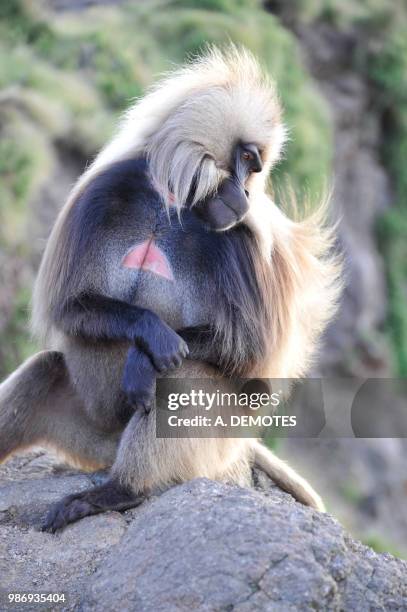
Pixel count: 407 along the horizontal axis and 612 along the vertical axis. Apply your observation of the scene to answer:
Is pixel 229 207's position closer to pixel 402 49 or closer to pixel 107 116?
pixel 107 116

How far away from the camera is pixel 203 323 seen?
3.98 meters

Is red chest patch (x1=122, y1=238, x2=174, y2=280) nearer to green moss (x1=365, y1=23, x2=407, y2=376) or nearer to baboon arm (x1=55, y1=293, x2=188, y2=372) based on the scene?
baboon arm (x1=55, y1=293, x2=188, y2=372)

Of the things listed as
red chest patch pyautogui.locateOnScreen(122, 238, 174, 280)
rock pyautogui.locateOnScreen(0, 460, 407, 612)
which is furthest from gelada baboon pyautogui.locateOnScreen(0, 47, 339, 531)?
rock pyautogui.locateOnScreen(0, 460, 407, 612)

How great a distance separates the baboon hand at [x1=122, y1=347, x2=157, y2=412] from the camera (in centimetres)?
379

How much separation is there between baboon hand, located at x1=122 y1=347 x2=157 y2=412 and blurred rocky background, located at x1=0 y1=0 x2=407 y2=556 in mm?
3814

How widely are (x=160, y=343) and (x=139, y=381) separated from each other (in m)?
0.16

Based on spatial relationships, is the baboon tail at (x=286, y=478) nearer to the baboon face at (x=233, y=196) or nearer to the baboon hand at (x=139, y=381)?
the baboon hand at (x=139, y=381)

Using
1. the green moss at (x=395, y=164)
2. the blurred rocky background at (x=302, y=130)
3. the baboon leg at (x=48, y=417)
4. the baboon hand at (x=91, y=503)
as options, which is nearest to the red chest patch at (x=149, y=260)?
the baboon leg at (x=48, y=417)

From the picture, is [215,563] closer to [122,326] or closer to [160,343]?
[160,343]

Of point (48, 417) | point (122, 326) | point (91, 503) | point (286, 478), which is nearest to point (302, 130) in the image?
point (286, 478)

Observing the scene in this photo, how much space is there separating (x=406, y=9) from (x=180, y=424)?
13.6 m

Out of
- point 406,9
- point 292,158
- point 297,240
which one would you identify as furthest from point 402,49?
point 297,240

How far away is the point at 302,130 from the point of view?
39.3 ft

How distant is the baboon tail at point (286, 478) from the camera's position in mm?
4555
